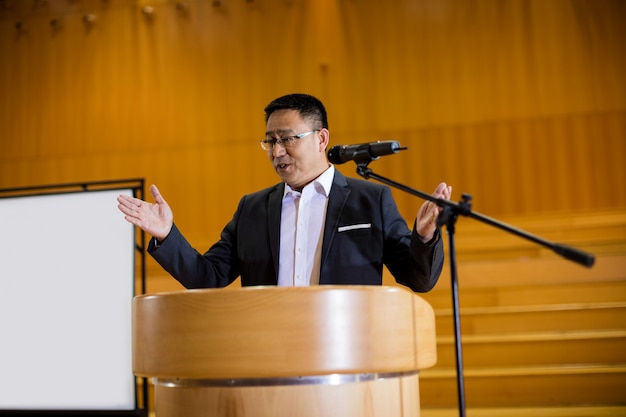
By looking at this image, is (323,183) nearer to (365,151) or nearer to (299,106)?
(299,106)

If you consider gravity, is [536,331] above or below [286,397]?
below

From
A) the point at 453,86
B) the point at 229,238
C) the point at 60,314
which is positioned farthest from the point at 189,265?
the point at 453,86

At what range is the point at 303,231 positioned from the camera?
1.87m

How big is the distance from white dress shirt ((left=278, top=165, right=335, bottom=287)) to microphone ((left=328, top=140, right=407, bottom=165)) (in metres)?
0.42

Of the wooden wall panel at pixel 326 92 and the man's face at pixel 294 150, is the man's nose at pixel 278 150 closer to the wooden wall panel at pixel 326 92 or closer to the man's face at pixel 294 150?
the man's face at pixel 294 150

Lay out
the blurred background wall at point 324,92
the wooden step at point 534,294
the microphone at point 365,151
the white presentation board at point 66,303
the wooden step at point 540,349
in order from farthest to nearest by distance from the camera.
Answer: the blurred background wall at point 324,92
the wooden step at point 534,294
the wooden step at point 540,349
the white presentation board at point 66,303
the microphone at point 365,151

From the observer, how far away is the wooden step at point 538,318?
12.5ft

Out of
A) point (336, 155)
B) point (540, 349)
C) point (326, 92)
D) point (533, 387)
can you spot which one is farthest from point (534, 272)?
point (336, 155)

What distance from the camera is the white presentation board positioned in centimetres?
301

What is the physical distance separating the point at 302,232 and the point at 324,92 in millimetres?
4002

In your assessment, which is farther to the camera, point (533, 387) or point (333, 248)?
point (533, 387)

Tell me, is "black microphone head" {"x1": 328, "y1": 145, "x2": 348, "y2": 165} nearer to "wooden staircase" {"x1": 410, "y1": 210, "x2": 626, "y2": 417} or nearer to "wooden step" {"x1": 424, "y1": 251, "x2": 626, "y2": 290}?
"wooden staircase" {"x1": 410, "y1": 210, "x2": 626, "y2": 417}

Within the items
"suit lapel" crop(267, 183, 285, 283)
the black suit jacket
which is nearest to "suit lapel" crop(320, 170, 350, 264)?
the black suit jacket

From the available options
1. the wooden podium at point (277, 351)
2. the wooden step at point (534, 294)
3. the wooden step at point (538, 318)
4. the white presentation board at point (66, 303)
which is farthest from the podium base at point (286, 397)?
the wooden step at point (534, 294)
